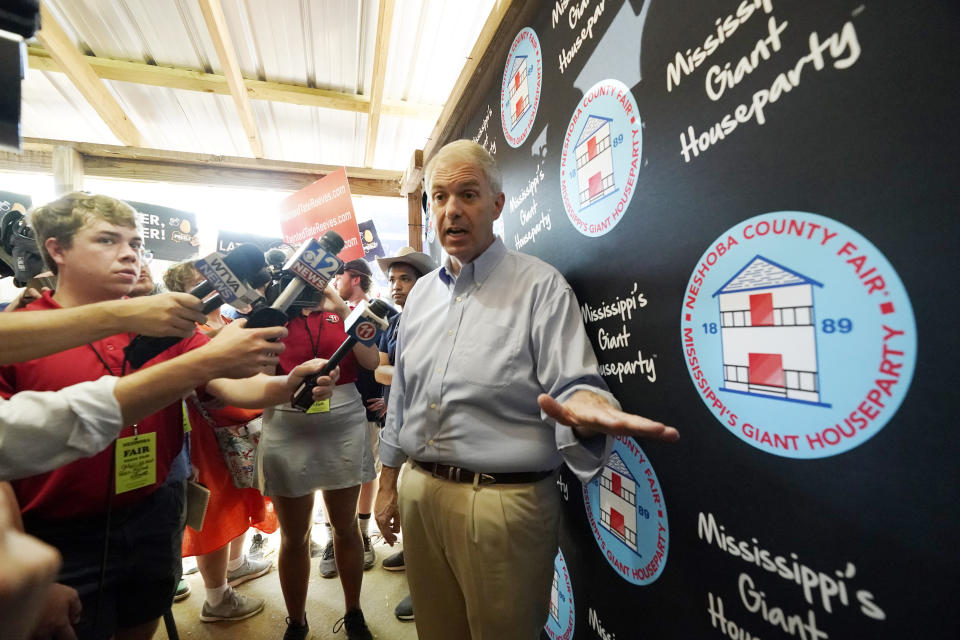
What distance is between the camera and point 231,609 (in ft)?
6.59

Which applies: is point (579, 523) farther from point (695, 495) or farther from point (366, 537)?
point (366, 537)

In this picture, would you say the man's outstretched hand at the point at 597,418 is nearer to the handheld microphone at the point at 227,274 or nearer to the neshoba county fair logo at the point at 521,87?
the handheld microphone at the point at 227,274

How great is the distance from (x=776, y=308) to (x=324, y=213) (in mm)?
2946

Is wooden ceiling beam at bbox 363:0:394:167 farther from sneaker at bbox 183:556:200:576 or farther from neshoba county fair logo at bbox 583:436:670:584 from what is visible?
sneaker at bbox 183:556:200:576

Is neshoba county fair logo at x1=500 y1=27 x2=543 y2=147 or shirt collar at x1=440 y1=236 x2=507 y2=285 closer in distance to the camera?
shirt collar at x1=440 y1=236 x2=507 y2=285

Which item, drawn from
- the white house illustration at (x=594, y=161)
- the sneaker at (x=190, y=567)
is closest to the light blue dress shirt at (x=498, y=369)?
the white house illustration at (x=594, y=161)

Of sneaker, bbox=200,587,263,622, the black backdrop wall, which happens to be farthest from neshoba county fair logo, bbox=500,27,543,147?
sneaker, bbox=200,587,263,622

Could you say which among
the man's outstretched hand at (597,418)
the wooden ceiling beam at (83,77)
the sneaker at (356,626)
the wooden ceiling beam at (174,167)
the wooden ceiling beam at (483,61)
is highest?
the wooden ceiling beam at (83,77)

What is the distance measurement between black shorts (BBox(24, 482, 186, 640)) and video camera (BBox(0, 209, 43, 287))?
119cm

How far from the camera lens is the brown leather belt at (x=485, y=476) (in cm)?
102

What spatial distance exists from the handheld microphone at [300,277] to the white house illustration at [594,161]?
0.73 meters

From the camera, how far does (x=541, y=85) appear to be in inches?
55.6

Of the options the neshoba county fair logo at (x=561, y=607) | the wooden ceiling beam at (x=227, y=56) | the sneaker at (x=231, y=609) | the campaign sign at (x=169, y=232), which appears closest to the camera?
the neshoba county fair logo at (x=561, y=607)

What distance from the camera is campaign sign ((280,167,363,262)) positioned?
2.80 metres
